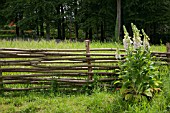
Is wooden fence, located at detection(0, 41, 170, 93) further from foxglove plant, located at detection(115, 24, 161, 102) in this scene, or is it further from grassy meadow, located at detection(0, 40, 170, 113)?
foxglove plant, located at detection(115, 24, 161, 102)

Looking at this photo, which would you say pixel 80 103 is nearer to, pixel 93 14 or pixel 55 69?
pixel 55 69

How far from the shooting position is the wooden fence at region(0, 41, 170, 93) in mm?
4922

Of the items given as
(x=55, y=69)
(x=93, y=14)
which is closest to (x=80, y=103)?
(x=55, y=69)

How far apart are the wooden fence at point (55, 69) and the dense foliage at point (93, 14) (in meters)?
14.1

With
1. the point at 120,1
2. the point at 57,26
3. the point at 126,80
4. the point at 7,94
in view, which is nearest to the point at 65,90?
the point at 7,94

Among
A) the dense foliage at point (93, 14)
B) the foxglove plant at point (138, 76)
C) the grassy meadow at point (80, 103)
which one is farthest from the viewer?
the dense foliage at point (93, 14)

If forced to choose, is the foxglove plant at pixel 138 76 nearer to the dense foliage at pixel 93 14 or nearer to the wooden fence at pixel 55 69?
the wooden fence at pixel 55 69

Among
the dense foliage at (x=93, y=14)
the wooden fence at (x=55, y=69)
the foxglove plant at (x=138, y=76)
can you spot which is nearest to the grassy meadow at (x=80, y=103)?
the foxglove plant at (x=138, y=76)

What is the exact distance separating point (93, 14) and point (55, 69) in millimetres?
17982

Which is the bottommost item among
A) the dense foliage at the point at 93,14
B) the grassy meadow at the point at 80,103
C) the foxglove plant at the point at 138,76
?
the grassy meadow at the point at 80,103

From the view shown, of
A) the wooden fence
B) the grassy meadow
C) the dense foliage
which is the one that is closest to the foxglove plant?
the grassy meadow

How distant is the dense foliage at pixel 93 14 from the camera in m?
19.9

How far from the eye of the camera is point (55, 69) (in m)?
4.98

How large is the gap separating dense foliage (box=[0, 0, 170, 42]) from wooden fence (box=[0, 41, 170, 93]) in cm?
1412
